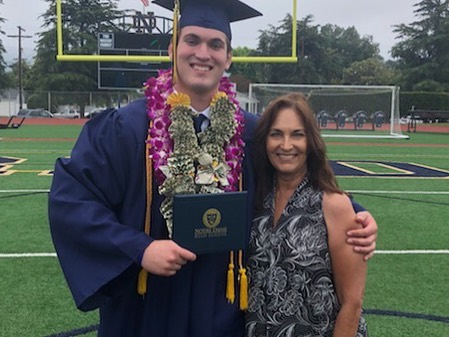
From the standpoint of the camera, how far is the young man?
1690 mm

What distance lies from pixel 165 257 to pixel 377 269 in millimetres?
3069

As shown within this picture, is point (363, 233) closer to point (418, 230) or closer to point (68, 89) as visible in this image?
point (418, 230)

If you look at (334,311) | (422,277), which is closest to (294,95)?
(334,311)

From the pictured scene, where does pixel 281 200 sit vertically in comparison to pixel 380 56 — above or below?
below

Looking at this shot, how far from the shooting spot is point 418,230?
558 cm

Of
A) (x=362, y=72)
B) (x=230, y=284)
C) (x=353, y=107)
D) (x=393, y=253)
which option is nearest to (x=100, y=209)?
(x=230, y=284)

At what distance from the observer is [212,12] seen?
201 centimetres

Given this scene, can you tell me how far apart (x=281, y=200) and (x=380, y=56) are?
3485 inches

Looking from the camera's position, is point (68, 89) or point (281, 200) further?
point (68, 89)

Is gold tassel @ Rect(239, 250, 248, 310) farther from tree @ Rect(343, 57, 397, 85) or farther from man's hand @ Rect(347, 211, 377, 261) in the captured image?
tree @ Rect(343, 57, 397, 85)

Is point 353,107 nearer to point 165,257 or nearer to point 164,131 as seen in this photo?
point 164,131

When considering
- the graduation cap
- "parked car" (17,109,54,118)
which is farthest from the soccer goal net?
the graduation cap

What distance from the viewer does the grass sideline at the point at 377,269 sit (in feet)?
10.9

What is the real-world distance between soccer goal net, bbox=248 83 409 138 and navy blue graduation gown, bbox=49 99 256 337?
21.1 meters
